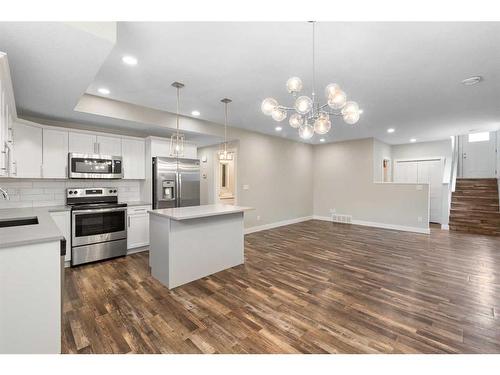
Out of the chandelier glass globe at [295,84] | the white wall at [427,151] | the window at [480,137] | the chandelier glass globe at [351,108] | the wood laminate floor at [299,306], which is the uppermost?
the window at [480,137]

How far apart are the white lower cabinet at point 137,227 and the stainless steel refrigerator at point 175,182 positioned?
296 millimetres

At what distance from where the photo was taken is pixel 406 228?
20.3 feet

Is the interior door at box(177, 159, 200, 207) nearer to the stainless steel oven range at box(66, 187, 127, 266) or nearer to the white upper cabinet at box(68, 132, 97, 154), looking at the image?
the stainless steel oven range at box(66, 187, 127, 266)

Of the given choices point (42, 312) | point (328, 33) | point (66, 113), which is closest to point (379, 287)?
point (328, 33)

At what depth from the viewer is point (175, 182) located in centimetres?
474

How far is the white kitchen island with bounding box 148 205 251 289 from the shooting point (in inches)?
115

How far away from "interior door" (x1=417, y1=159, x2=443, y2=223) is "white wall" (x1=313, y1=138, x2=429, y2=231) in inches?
73.7

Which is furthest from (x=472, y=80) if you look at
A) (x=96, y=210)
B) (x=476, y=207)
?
(x=96, y=210)

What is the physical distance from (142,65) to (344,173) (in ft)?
21.0

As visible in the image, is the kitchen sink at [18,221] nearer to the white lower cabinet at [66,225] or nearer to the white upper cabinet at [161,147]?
the white lower cabinet at [66,225]

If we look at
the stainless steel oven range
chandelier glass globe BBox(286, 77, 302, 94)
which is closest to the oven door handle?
the stainless steel oven range

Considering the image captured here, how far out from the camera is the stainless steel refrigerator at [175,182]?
4.51 m

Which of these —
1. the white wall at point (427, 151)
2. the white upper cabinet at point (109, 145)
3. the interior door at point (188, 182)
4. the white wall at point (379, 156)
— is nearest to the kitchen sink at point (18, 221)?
the white upper cabinet at point (109, 145)

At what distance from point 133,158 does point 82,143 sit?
33.2 inches
